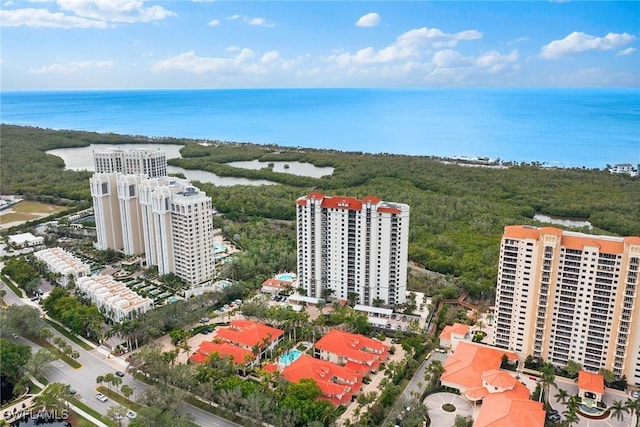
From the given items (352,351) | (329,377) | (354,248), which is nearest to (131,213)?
(354,248)

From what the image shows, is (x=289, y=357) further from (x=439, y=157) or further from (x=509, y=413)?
(x=439, y=157)

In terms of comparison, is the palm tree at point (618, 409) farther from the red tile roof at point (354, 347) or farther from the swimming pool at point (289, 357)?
the swimming pool at point (289, 357)

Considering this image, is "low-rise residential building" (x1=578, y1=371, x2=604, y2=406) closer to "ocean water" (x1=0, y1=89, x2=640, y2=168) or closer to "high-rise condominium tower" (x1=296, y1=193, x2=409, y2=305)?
"high-rise condominium tower" (x1=296, y1=193, x2=409, y2=305)

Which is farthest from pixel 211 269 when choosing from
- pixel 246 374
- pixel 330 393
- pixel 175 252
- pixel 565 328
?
pixel 565 328

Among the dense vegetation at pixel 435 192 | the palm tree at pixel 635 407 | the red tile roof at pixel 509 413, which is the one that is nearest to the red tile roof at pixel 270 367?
the red tile roof at pixel 509 413

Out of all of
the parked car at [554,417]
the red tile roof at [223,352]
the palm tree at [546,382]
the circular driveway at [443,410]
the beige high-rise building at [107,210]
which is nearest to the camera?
the parked car at [554,417]

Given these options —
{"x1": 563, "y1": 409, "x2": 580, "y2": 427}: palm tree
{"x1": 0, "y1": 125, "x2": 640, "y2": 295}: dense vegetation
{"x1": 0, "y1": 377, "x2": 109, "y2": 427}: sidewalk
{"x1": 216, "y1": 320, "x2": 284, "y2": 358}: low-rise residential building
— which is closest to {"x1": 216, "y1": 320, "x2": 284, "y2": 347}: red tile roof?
{"x1": 216, "y1": 320, "x2": 284, "y2": 358}: low-rise residential building
